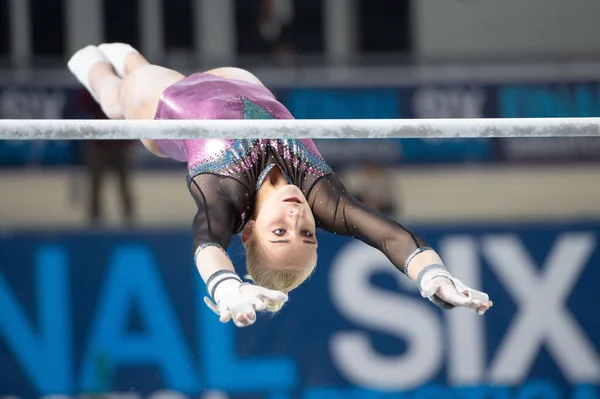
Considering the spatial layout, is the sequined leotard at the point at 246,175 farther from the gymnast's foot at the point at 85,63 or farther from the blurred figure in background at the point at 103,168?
the blurred figure in background at the point at 103,168

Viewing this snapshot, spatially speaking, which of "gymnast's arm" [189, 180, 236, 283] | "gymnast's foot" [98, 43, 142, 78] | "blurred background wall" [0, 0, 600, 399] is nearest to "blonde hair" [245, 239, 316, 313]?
"gymnast's arm" [189, 180, 236, 283]

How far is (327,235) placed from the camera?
→ 198 inches

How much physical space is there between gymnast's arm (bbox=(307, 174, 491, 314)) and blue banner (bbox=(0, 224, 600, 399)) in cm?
171

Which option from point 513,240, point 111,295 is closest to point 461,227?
point 513,240

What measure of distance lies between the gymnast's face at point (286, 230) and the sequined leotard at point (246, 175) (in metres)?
0.10

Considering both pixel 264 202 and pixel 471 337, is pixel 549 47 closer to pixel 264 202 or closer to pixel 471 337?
pixel 471 337

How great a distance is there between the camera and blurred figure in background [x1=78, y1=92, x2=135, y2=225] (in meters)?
6.61

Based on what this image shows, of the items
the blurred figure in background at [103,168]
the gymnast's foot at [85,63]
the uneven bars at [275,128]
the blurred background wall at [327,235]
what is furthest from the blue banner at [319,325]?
the uneven bars at [275,128]

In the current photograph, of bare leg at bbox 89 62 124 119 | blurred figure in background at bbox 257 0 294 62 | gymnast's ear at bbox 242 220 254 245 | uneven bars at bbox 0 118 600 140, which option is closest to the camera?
uneven bars at bbox 0 118 600 140

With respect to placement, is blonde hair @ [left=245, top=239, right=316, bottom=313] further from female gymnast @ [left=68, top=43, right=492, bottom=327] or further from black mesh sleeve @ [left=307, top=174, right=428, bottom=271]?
black mesh sleeve @ [left=307, top=174, right=428, bottom=271]

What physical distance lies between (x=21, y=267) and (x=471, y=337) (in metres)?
2.10

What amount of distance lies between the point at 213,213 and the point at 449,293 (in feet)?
2.30

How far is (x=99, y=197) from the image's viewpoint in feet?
21.8

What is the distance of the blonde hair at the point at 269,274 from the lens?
10.3 ft
